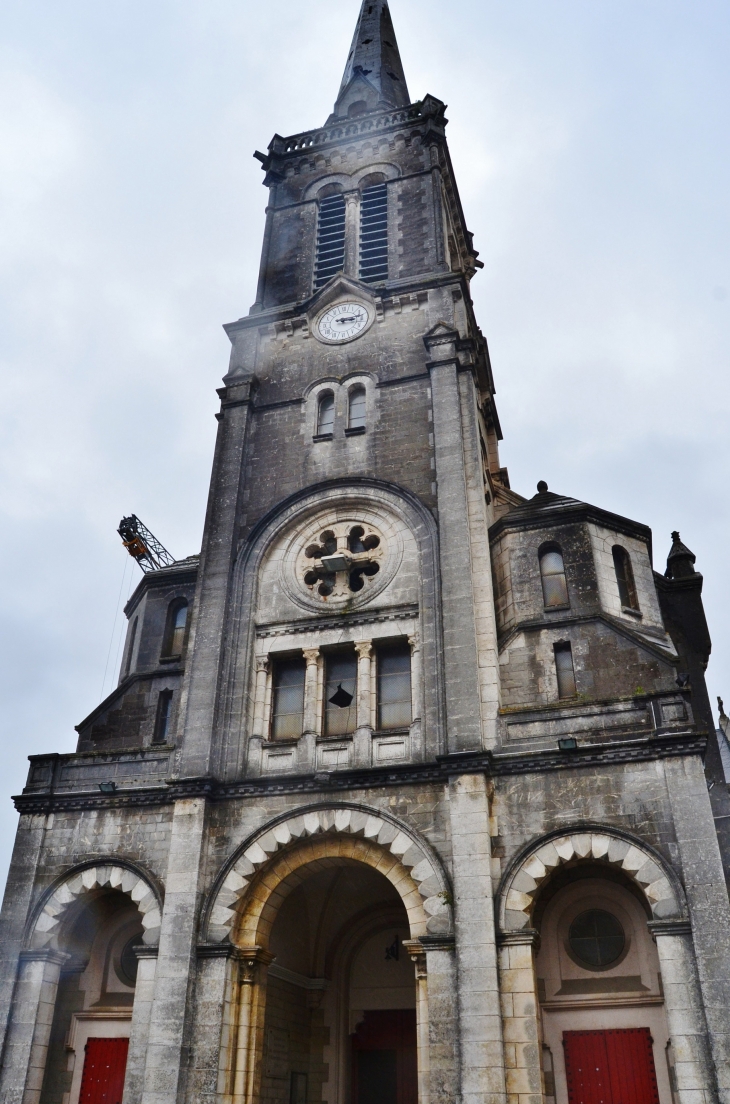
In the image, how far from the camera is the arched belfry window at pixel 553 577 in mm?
21686

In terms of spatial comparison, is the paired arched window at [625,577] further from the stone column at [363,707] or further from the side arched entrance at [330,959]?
the side arched entrance at [330,959]

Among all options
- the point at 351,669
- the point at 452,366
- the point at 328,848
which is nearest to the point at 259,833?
the point at 328,848

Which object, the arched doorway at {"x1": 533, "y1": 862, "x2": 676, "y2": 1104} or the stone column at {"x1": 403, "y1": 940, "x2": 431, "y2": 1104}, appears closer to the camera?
the stone column at {"x1": 403, "y1": 940, "x2": 431, "y2": 1104}

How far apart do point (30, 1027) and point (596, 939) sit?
37.0 feet

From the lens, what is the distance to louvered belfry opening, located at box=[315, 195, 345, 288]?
28484mm

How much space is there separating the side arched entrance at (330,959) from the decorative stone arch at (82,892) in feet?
5.32

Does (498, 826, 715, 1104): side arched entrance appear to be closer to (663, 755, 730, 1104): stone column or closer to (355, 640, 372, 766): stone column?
(663, 755, 730, 1104): stone column

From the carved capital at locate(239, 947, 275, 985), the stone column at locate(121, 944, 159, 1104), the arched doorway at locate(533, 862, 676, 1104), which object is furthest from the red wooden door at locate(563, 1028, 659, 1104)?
the stone column at locate(121, 944, 159, 1104)

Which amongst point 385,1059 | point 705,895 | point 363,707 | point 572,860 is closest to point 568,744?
point 572,860

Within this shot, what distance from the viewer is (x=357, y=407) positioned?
80.4ft

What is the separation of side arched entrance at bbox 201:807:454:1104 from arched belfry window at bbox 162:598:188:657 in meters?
7.90

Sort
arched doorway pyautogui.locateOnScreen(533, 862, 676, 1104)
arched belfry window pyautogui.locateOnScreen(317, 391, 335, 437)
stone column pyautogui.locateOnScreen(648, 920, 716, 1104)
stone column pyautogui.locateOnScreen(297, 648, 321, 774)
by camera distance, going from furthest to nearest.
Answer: arched belfry window pyautogui.locateOnScreen(317, 391, 335, 437), stone column pyautogui.locateOnScreen(297, 648, 321, 774), arched doorway pyautogui.locateOnScreen(533, 862, 676, 1104), stone column pyautogui.locateOnScreen(648, 920, 716, 1104)

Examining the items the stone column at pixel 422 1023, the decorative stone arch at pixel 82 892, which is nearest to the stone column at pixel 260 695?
the decorative stone arch at pixel 82 892

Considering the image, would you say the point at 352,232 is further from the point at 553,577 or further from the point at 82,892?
the point at 82,892
